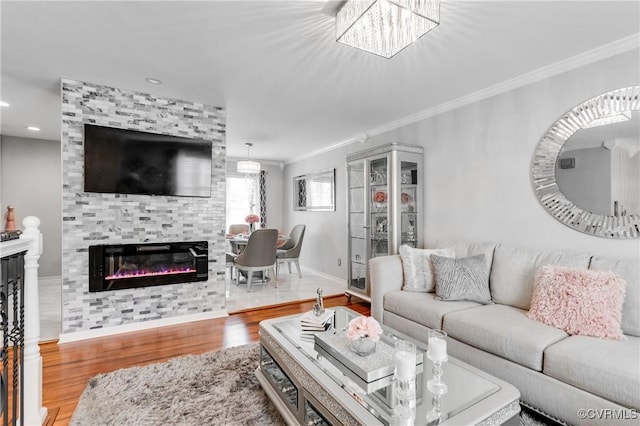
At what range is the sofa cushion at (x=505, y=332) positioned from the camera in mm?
1797

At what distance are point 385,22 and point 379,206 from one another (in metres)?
2.24


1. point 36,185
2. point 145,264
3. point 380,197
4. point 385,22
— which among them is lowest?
point 145,264

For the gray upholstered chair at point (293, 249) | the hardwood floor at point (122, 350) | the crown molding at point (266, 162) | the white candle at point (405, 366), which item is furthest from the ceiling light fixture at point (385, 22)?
the crown molding at point (266, 162)

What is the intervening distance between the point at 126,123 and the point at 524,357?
12.7ft

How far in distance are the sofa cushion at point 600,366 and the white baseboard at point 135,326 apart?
310cm

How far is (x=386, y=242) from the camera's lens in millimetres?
3666

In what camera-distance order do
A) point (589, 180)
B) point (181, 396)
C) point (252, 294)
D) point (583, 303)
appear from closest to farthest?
point (583, 303) → point (181, 396) → point (589, 180) → point (252, 294)

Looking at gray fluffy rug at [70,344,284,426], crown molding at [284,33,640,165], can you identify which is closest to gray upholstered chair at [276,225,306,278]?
crown molding at [284,33,640,165]

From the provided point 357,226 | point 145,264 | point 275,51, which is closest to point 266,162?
point 357,226

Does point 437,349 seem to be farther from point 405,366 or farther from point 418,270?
point 418,270

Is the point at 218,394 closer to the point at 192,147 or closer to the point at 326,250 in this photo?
the point at 192,147

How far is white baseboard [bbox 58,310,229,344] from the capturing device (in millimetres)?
2969

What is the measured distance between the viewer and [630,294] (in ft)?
6.33

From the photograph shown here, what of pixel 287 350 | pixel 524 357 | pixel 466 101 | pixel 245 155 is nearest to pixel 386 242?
pixel 466 101
